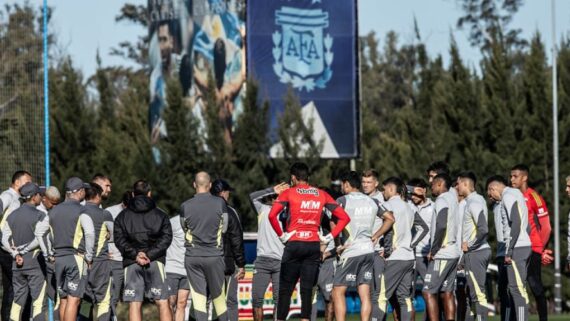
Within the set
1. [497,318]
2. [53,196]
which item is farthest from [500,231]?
[497,318]

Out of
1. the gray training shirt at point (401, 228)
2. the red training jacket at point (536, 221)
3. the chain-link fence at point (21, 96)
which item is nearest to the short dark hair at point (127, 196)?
the gray training shirt at point (401, 228)

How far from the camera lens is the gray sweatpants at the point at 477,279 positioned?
63.4 ft

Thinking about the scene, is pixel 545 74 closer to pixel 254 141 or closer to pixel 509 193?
pixel 254 141

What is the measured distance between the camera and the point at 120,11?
7356 cm

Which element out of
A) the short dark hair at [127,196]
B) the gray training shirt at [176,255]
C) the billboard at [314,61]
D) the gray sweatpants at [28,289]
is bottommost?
the gray sweatpants at [28,289]

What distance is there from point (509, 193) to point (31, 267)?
23.3 feet

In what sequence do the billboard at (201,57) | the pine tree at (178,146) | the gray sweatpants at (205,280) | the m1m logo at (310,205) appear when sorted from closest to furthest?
the m1m logo at (310,205), the gray sweatpants at (205,280), the pine tree at (178,146), the billboard at (201,57)

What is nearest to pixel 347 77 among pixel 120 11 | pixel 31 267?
pixel 31 267

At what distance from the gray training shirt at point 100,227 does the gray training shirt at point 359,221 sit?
10.6ft

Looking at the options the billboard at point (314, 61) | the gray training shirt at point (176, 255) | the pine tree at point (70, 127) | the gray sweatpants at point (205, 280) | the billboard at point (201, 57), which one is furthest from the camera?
the pine tree at point (70, 127)

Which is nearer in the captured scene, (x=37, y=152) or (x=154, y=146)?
(x=37, y=152)

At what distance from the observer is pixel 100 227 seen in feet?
61.5

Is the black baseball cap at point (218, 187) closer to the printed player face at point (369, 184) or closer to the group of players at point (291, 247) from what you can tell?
the group of players at point (291, 247)

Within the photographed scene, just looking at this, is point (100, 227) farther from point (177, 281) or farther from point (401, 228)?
point (401, 228)
